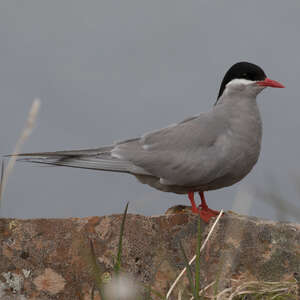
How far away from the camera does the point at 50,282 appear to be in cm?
411

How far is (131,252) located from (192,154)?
134 centimetres

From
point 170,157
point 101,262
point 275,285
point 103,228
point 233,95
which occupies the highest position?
point 233,95

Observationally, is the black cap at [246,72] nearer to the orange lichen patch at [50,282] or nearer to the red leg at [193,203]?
the red leg at [193,203]

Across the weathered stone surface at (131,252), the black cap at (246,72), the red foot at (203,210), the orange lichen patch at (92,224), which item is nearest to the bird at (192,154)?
the red foot at (203,210)

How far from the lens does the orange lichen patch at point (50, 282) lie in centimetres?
409

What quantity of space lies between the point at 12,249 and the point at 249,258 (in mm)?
2101

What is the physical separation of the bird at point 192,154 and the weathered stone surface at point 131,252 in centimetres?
52

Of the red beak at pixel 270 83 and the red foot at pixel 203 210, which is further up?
the red beak at pixel 270 83

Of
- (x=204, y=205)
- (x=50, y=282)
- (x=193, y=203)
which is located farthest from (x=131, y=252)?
(x=204, y=205)

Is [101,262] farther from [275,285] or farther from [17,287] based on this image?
[275,285]

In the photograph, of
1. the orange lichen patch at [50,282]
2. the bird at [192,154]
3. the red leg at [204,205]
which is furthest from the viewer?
the red leg at [204,205]

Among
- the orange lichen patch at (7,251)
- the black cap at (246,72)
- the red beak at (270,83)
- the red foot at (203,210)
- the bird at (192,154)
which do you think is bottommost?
the orange lichen patch at (7,251)

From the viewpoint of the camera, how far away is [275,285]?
12.5 feet

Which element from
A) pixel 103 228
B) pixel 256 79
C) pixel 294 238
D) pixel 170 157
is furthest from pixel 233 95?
pixel 103 228
